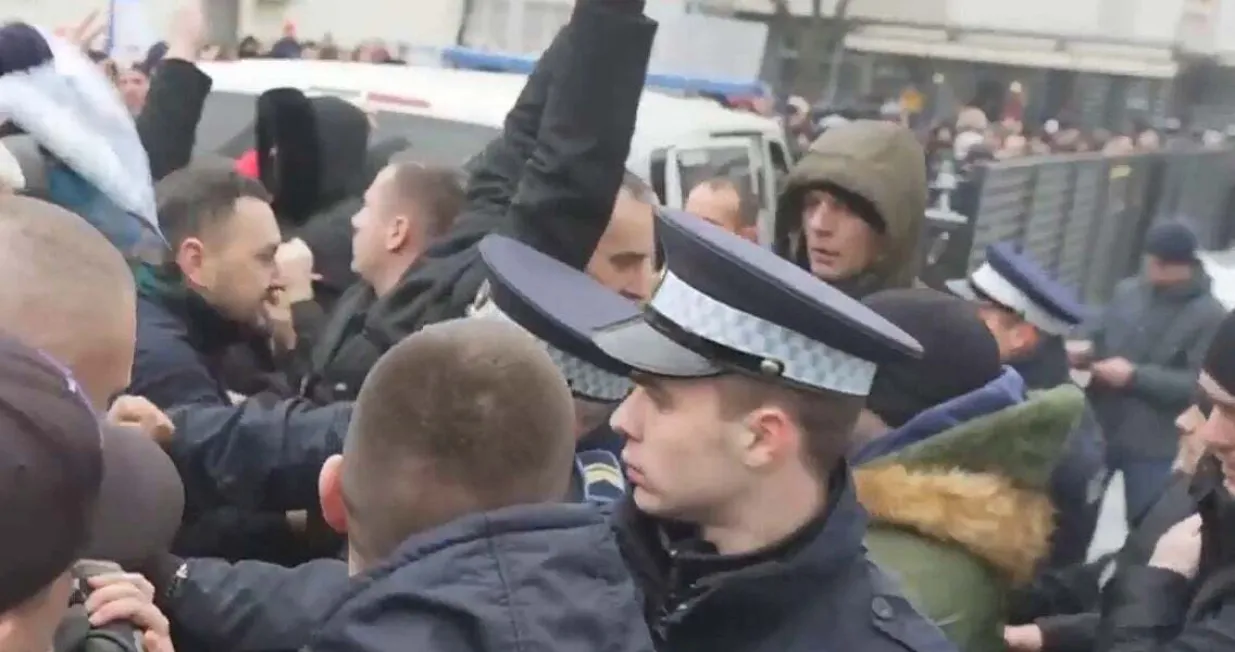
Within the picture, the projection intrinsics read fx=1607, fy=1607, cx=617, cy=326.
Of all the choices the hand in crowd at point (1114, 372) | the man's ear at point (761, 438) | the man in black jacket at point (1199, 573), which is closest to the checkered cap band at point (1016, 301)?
the hand in crowd at point (1114, 372)

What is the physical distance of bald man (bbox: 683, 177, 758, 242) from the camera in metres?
5.25

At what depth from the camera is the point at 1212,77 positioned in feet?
75.9

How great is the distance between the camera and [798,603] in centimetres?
200

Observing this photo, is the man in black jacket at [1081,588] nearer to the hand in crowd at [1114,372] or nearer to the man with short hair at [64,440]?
the man with short hair at [64,440]

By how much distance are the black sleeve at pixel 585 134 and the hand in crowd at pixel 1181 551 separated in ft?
3.79

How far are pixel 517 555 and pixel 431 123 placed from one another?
15.7 feet

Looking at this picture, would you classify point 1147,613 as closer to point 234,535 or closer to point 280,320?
point 234,535

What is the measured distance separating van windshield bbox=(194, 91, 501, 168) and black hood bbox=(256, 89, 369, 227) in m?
1.04

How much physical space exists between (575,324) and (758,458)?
19.7 inches

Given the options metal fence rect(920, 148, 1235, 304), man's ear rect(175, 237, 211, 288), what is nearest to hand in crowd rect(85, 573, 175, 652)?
man's ear rect(175, 237, 211, 288)

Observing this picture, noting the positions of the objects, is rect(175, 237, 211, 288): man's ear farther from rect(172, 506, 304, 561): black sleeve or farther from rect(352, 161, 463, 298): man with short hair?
rect(172, 506, 304, 561): black sleeve

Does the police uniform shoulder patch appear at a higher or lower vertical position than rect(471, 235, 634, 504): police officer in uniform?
lower

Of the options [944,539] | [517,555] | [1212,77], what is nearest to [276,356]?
[944,539]

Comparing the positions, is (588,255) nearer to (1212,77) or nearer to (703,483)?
(703,483)
